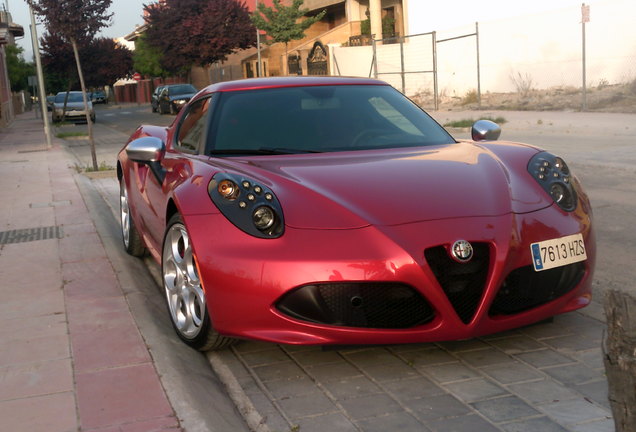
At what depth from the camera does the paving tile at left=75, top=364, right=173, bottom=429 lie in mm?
3383

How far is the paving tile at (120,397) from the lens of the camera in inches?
133

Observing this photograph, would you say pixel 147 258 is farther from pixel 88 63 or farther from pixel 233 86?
pixel 88 63

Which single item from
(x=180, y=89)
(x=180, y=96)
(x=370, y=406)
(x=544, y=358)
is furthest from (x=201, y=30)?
(x=370, y=406)

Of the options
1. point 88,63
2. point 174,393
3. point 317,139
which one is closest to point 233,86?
point 317,139

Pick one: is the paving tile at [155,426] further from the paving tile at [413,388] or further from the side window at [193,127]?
the side window at [193,127]

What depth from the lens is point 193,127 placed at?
5566 mm

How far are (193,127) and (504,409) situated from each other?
292 centimetres

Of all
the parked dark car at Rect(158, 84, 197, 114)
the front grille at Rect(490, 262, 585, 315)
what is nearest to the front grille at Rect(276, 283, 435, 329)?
the front grille at Rect(490, 262, 585, 315)

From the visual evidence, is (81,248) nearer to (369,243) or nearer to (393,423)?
(369,243)

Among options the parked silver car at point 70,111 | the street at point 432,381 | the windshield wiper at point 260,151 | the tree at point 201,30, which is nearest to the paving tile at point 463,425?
the street at point 432,381

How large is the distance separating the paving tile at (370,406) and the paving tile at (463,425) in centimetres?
22

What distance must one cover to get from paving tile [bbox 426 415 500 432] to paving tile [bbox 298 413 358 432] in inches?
12.8

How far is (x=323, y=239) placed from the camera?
12.6ft

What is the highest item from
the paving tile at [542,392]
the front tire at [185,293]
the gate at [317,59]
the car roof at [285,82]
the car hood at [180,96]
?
the gate at [317,59]
